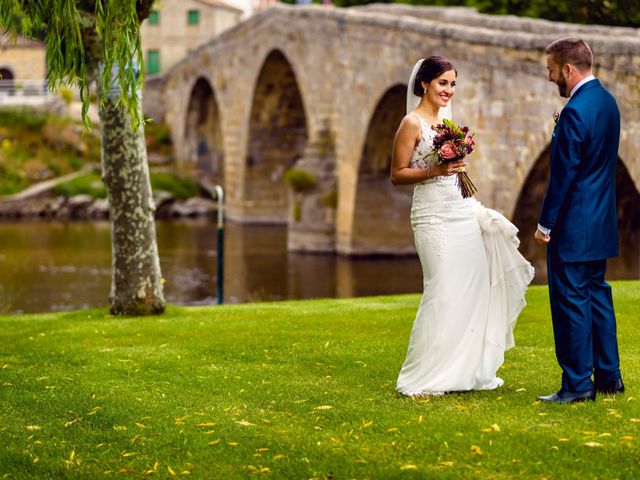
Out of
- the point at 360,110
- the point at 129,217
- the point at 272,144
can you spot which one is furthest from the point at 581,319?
the point at 272,144

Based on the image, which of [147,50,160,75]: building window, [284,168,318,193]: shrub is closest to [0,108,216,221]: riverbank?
[284,168,318,193]: shrub

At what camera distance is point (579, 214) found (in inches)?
248

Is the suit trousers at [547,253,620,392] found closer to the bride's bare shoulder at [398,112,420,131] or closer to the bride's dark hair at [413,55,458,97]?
the bride's bare shoulder at [398,112,420,131]

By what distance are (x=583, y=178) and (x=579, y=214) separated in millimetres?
184

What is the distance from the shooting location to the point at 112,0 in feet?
24.7

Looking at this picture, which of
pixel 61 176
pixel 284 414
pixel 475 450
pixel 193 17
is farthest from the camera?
pixel 193 17

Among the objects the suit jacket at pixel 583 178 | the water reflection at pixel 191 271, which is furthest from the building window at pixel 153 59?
the suit jacket at pixel 583 178

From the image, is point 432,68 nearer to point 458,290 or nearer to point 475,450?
point 458,290

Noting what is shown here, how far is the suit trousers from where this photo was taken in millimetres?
6328

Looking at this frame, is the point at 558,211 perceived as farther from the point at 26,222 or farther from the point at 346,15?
the point at 26,222

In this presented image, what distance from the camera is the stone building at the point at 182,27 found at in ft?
196

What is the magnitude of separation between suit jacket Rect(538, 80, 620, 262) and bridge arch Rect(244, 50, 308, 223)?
29451 mm

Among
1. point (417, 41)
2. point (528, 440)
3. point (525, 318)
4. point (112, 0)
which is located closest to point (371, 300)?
point (525, 318)

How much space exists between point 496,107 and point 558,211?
550 inches
